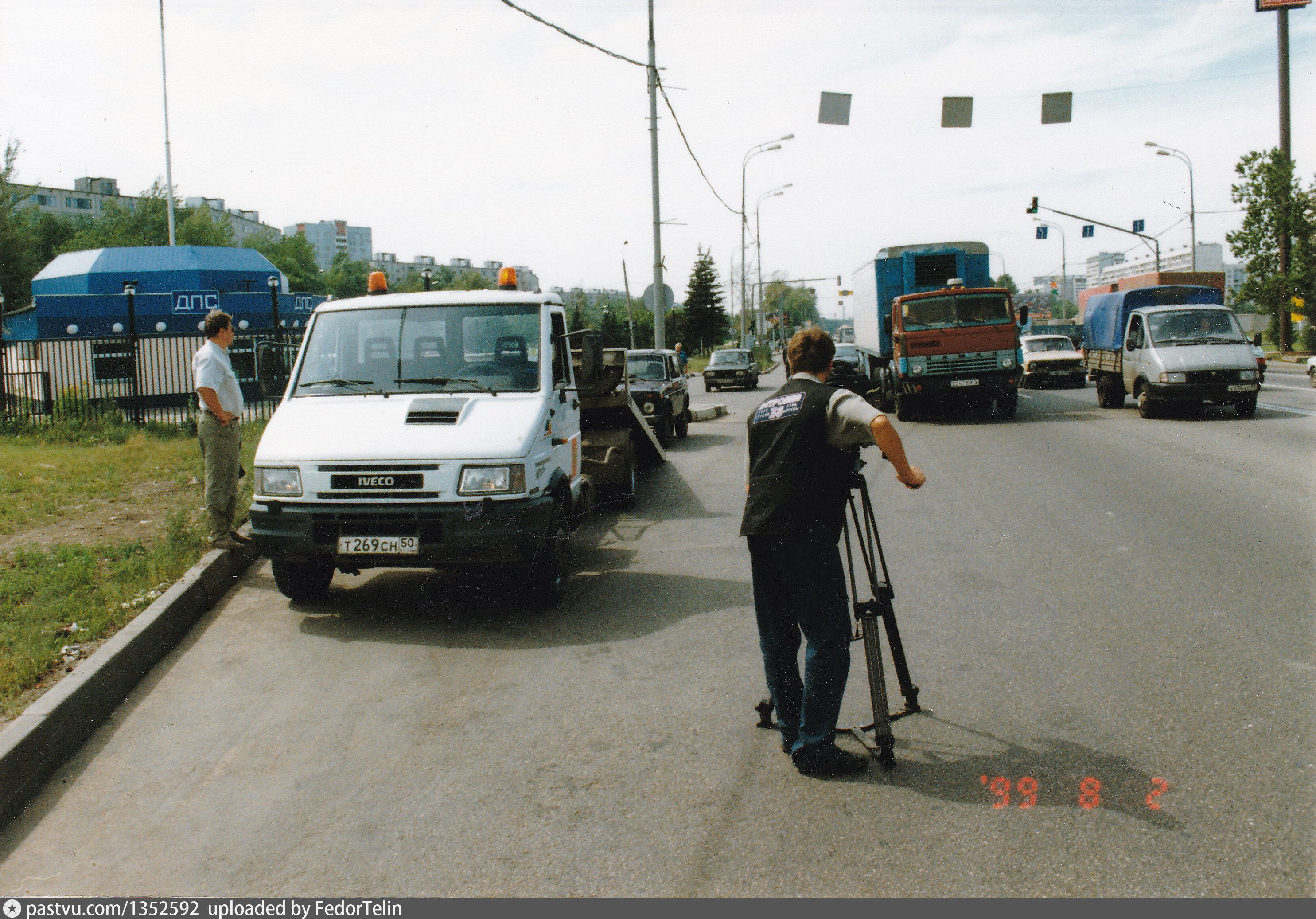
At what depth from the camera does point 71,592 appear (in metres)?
6.54

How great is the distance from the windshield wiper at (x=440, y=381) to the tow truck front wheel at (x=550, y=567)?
97cm

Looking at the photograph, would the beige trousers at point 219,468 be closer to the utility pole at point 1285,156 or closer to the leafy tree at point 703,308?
the utility pole at point 1285,156

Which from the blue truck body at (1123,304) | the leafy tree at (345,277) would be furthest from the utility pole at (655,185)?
the leafy tree at (345,277)

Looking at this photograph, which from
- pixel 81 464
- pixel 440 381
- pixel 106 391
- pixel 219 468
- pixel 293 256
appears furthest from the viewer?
pixel 293 256

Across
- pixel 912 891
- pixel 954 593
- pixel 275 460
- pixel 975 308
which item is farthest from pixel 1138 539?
pixel 975 308

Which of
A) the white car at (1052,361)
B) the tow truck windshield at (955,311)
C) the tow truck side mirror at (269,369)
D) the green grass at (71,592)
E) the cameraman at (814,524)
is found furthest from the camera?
the white car at (1052,361)

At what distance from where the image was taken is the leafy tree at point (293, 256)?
91000 mm

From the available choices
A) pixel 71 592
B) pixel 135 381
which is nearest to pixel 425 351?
pixel 71 592

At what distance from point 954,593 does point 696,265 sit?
7536 centimetres

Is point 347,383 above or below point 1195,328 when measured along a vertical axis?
below

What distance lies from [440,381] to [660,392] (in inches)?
350

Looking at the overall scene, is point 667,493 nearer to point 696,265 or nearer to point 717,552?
point 717,552

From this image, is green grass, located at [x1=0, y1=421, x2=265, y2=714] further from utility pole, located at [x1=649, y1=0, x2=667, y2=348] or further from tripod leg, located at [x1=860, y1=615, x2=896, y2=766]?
utility pole, located at [x1=649, y1=0, x2=667, y2=348]

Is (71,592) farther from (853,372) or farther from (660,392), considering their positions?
(853,372)
